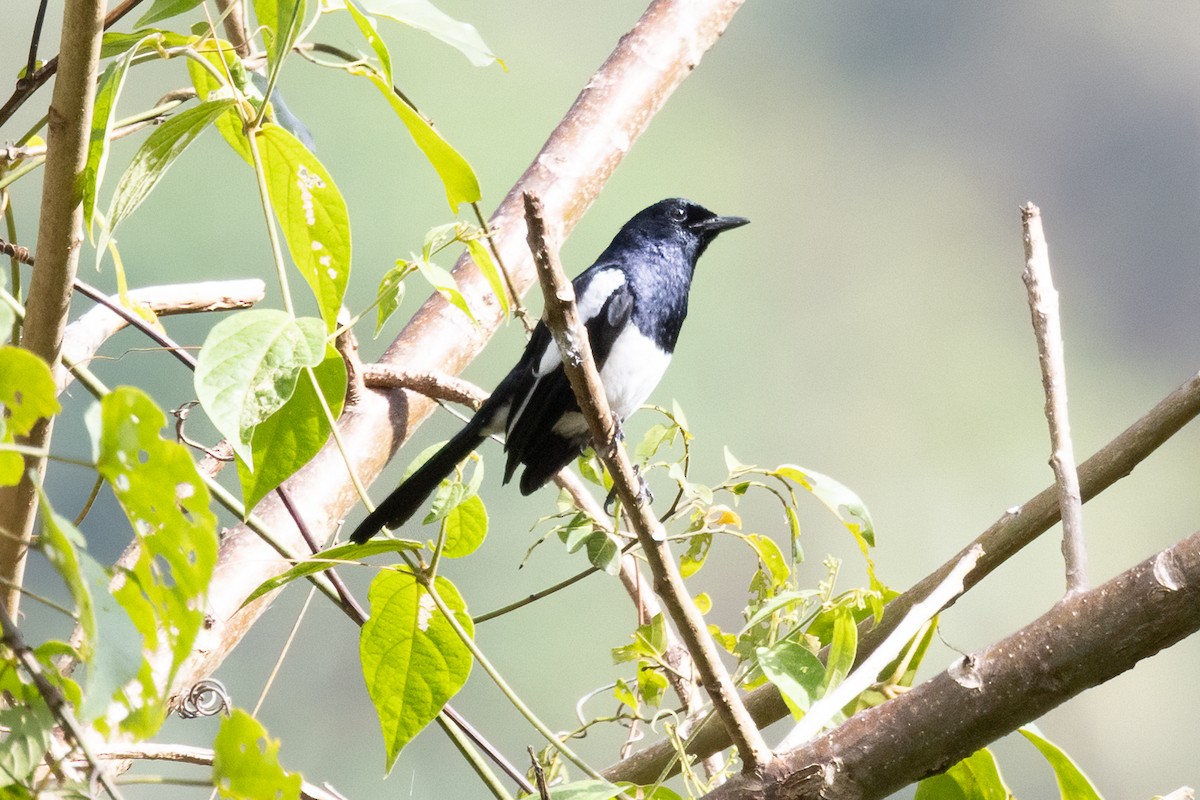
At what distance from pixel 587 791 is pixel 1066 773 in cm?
34

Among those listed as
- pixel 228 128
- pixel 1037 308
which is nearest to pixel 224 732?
pixel 228 128

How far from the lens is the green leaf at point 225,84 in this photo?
656 millimetres

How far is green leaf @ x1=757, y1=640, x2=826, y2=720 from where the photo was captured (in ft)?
2.38

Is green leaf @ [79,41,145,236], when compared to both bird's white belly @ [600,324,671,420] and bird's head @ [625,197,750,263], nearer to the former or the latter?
bird's white belly @ [600,324,671,420]

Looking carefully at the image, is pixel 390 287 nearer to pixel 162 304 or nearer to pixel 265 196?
pixel 265 196

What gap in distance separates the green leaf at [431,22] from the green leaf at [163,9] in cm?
12

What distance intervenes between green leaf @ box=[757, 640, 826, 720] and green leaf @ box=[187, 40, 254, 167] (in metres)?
0.47

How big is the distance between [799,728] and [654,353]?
1053 mm

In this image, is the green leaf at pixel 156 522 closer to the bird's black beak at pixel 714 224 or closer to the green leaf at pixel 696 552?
the green leaf at pixel 696 552

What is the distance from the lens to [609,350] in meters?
1.69

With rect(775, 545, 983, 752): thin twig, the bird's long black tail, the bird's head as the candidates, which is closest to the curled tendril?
the bird's long black tail

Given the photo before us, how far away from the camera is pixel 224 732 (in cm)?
39

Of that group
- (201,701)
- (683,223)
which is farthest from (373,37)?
(683,223)

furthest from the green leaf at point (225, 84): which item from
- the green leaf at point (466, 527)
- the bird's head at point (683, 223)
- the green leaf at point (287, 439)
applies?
the bird's head at point (683, 223)
